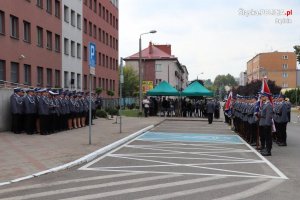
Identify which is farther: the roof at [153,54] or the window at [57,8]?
the roof at [153,54]

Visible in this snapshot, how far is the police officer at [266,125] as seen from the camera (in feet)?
47.6

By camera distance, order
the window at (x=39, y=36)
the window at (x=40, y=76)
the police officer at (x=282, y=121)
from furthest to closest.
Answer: the window at (x=39, y=36) < the window at (x=40, y=76) < the police officer at (x=282, y=121)

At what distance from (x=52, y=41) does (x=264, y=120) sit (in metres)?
29.3

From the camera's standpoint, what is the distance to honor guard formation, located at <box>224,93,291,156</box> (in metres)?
14.7

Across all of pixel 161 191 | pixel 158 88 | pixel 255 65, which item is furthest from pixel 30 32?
pixel 255 65

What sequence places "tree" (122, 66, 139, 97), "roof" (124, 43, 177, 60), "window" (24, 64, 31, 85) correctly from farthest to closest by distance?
"roof" (124, 43, 177, 60), "tree" (122, 66, 139, 97), "window" (24, 64, 31, 85)

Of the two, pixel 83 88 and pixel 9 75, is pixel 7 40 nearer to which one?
pixel 9 75

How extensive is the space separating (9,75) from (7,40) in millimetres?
2178

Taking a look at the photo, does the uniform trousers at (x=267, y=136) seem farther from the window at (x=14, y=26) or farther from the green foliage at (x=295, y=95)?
the green foliage at (x=295, y=95)

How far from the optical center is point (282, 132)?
18.1 metres

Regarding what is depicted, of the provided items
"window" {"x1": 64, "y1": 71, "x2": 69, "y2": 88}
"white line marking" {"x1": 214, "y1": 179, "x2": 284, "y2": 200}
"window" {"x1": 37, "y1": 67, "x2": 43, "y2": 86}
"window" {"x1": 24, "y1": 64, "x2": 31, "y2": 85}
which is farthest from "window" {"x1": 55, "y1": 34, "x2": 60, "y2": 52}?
"white line marking" {"x1": 214, "y1": 179, "x2": 284, "y2": 200}

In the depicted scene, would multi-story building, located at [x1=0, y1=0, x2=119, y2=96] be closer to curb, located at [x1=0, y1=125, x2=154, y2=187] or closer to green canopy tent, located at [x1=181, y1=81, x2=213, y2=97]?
green canopy tent, located at [x1=181, y1=81, x2=213, y2=97]

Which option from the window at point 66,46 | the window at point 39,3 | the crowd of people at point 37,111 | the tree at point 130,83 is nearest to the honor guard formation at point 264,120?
the crowd of people at point 37,111

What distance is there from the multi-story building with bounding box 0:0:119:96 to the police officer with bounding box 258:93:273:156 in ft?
63.2
